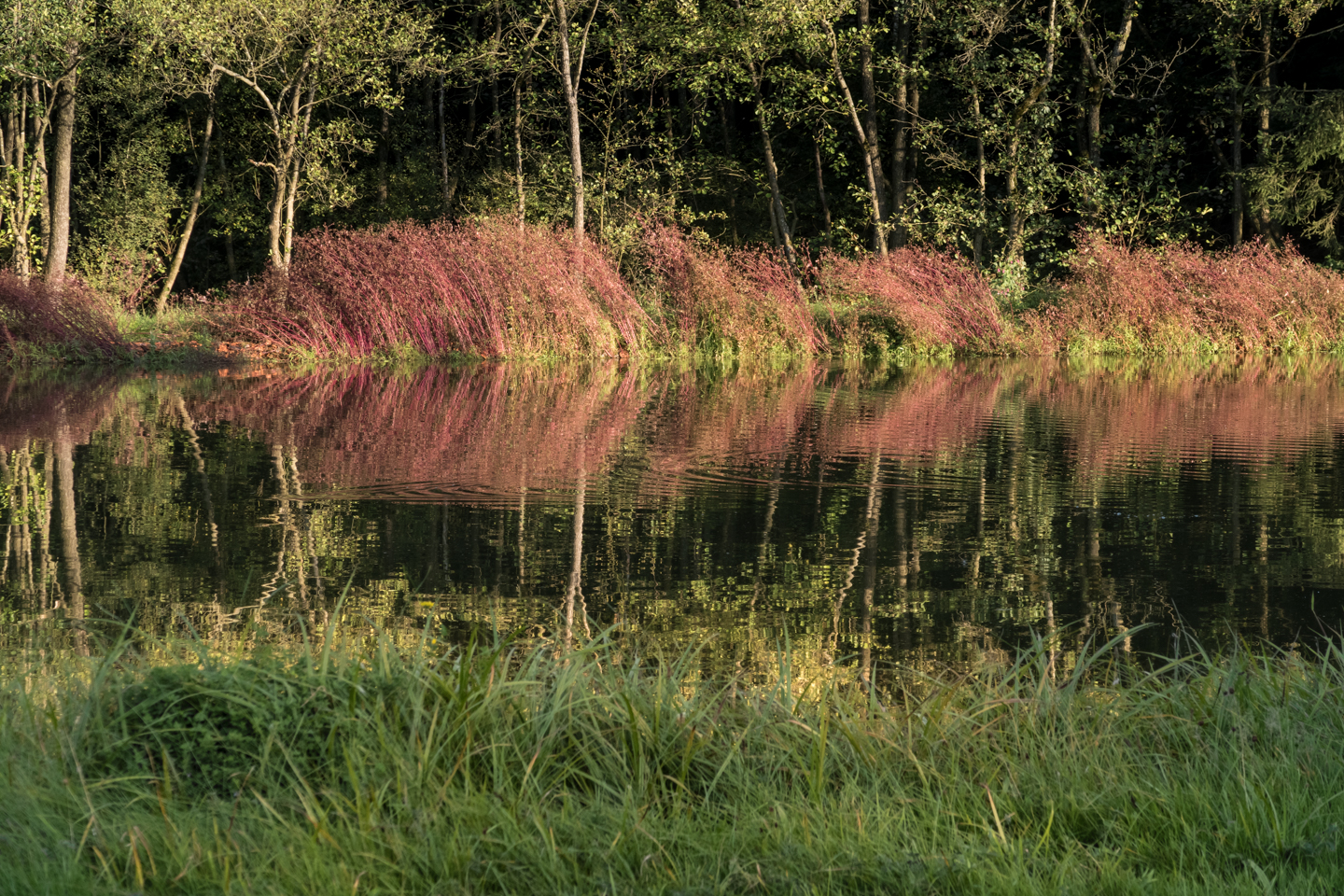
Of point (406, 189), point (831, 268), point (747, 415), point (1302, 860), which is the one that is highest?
point (406, 189)

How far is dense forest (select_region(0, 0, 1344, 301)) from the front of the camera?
30.5 m

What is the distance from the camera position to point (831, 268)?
26766 millimetres

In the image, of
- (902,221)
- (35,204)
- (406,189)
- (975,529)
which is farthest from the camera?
(406,189)

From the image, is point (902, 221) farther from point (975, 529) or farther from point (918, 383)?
point (975, 529)

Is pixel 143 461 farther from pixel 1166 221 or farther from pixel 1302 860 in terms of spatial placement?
pixel 1166 221

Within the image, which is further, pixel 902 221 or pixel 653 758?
pixel 902 221

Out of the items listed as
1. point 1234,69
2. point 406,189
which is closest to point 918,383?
point 1234,69

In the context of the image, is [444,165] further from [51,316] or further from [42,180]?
[51,316]

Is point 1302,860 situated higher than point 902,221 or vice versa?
point 902,221

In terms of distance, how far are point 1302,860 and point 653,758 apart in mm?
1597

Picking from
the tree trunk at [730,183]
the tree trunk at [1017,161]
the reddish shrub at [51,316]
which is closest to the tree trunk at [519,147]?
the tree trunk at [730,183]

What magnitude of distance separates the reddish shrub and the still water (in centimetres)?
622

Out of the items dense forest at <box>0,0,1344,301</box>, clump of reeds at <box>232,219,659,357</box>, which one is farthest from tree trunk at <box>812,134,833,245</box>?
clump of reeds at <box>232,219,659,357</box>

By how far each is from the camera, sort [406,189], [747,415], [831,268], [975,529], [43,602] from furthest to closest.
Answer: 1. [406,189]
2. [831,268]
3. [747,415]
4. [975,529]
5. [43,602]
